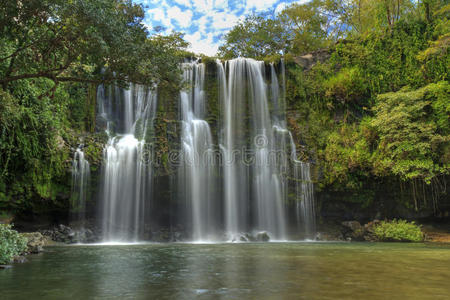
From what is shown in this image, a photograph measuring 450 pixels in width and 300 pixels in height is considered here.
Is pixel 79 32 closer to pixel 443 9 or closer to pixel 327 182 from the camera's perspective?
pixel 327 182

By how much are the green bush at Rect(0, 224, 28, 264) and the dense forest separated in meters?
4.21

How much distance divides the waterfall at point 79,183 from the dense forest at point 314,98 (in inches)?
14.8

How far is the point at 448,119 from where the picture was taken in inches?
645

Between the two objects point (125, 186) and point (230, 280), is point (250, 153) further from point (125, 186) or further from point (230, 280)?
point (230, 280)

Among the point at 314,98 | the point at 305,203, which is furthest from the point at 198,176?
the point at 314,98

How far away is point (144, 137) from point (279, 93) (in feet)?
32.0

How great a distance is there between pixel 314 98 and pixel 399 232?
1002 cm

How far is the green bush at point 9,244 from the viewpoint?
23.0 feet

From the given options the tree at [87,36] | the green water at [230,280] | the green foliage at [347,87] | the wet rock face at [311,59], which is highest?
the wet rock face at [311,59]

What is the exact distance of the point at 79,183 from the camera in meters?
15.9

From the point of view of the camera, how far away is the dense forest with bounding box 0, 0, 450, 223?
8.83 m

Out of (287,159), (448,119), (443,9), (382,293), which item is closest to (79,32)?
(382,293)

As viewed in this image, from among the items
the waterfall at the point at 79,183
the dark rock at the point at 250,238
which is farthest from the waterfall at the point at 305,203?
the waterfall at the point at 79,183

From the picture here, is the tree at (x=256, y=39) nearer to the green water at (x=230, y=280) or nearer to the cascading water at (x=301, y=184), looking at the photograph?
the cascading water at (x=301, y=184)
